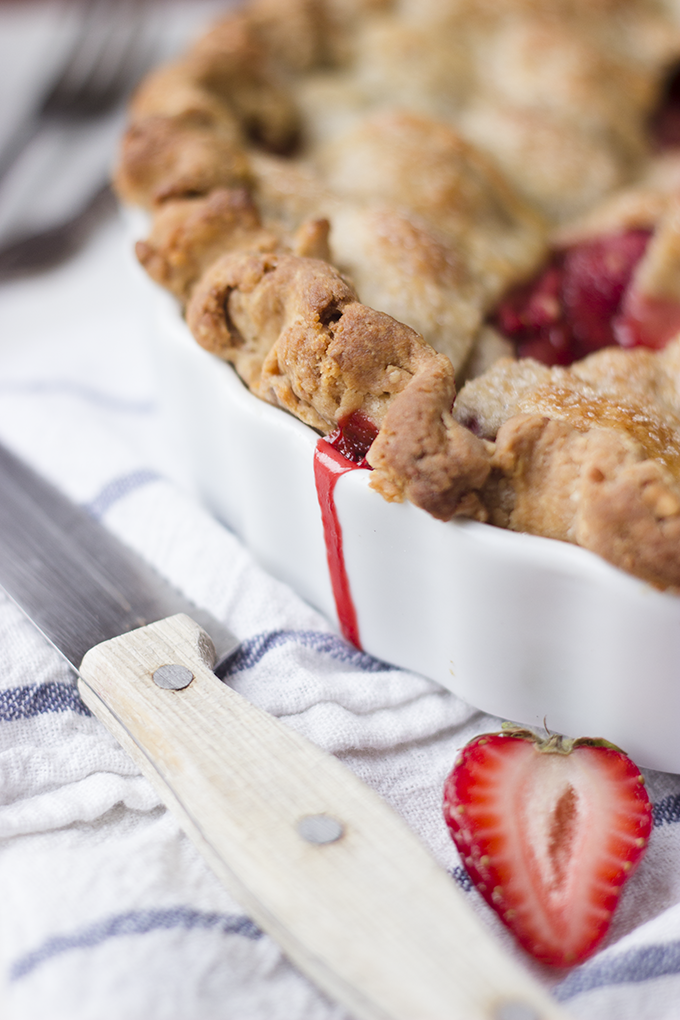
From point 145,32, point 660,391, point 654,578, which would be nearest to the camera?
point 654,578

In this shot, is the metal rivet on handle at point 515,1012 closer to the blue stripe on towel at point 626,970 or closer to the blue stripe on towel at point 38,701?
the blue stripe on towel at point 626,970

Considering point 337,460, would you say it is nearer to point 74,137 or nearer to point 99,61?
point 74,137

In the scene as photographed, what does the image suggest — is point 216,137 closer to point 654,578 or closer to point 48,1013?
point 654,578

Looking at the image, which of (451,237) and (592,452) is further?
(451,237)

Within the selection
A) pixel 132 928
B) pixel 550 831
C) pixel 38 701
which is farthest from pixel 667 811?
pixel 38 701

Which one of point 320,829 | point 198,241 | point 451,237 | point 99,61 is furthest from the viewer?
point 99,61

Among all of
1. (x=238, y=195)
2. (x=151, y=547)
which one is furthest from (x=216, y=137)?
(x=151, y=547)

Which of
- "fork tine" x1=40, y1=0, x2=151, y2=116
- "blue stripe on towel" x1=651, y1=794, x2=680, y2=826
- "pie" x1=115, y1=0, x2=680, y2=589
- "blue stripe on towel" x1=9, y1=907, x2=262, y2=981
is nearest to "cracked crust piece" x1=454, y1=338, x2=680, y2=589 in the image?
"pie" x1=115, y1=0, x2=680, y2=589
